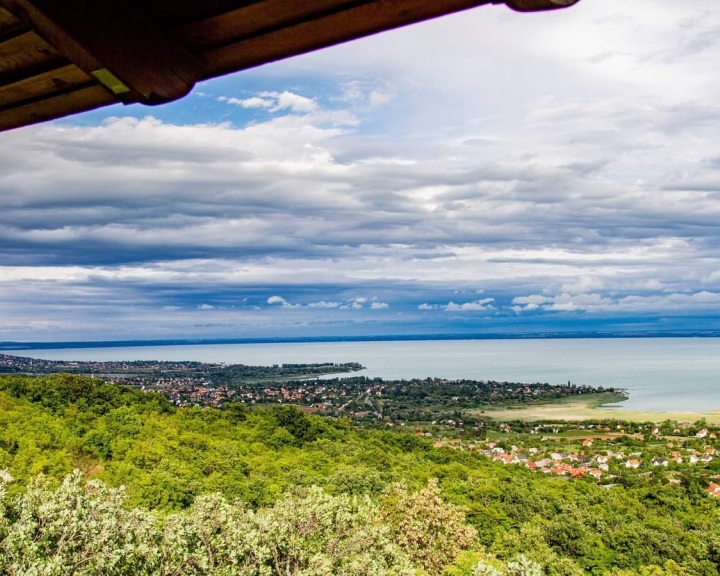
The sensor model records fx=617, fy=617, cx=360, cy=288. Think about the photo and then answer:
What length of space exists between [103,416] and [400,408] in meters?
56.6

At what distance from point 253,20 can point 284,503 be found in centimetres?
1234

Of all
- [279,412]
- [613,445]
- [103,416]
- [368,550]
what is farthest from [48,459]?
[613,445]

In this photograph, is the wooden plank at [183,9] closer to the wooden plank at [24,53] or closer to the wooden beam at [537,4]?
the wooden plank at [24,53]

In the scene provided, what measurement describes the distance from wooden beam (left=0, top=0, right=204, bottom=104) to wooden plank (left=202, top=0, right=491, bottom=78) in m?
0.10

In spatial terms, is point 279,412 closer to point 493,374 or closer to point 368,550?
point 368,550

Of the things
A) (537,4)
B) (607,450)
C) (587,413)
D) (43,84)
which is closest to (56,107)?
(43,84)

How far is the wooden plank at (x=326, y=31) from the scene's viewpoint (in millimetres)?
1366

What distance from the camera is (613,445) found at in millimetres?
53312

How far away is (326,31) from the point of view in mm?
1479

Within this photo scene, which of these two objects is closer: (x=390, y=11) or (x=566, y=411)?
(x=390, y=11)

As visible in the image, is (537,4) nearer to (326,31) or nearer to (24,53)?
(326,31)

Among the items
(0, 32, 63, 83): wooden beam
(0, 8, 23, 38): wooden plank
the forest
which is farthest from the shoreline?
(0, 8, 23, 38): wooden plank

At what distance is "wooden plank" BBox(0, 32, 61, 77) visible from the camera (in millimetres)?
1590

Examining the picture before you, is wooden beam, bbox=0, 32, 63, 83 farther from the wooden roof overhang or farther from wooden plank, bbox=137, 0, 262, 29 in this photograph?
wooden plank, bbox=137, 0, 262, 29
